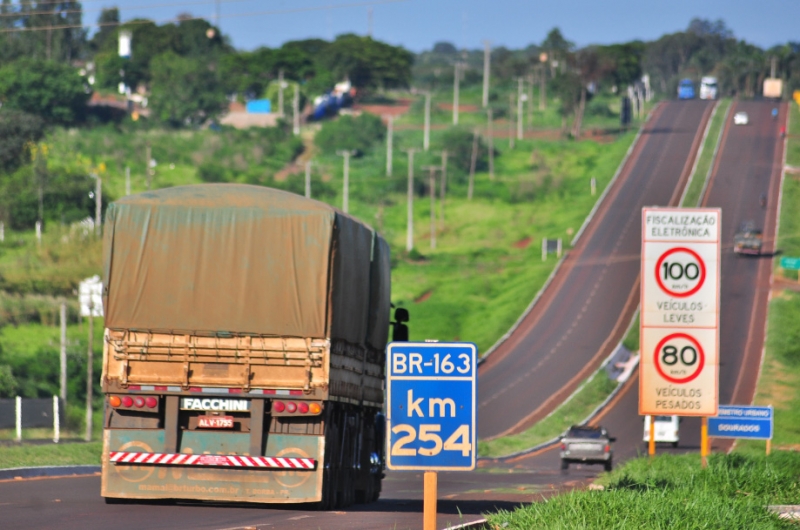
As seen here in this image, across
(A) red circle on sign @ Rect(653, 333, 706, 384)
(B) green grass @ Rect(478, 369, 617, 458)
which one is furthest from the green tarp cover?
(B) green grass @ Rect(478, 369, 617, 458)

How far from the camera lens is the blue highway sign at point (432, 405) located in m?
8.64

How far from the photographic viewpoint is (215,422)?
677 inches

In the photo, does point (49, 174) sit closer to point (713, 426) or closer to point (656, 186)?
point (656, 186)

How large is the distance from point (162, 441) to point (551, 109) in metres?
160

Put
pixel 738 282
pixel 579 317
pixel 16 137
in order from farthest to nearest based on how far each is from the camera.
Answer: pixel 16 137 → pixel 738 282 → pixel 579 317

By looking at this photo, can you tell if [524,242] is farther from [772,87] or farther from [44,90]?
[772,87]

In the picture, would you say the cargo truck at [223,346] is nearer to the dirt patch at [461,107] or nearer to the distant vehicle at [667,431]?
the distant vehicle at [667,431]

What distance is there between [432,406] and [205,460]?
29.0 feet

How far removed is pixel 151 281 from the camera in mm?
17734

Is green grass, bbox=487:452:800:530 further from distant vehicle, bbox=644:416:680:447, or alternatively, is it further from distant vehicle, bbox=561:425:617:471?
distant vehicle, bbox=644:416:680:447

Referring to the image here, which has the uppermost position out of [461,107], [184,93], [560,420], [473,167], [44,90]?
[461,107]

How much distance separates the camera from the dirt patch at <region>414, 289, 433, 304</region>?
8644cm

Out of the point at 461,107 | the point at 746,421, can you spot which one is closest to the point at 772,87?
the point at 461,107

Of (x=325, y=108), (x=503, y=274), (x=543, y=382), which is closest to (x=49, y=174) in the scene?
(x=503, y=274)
